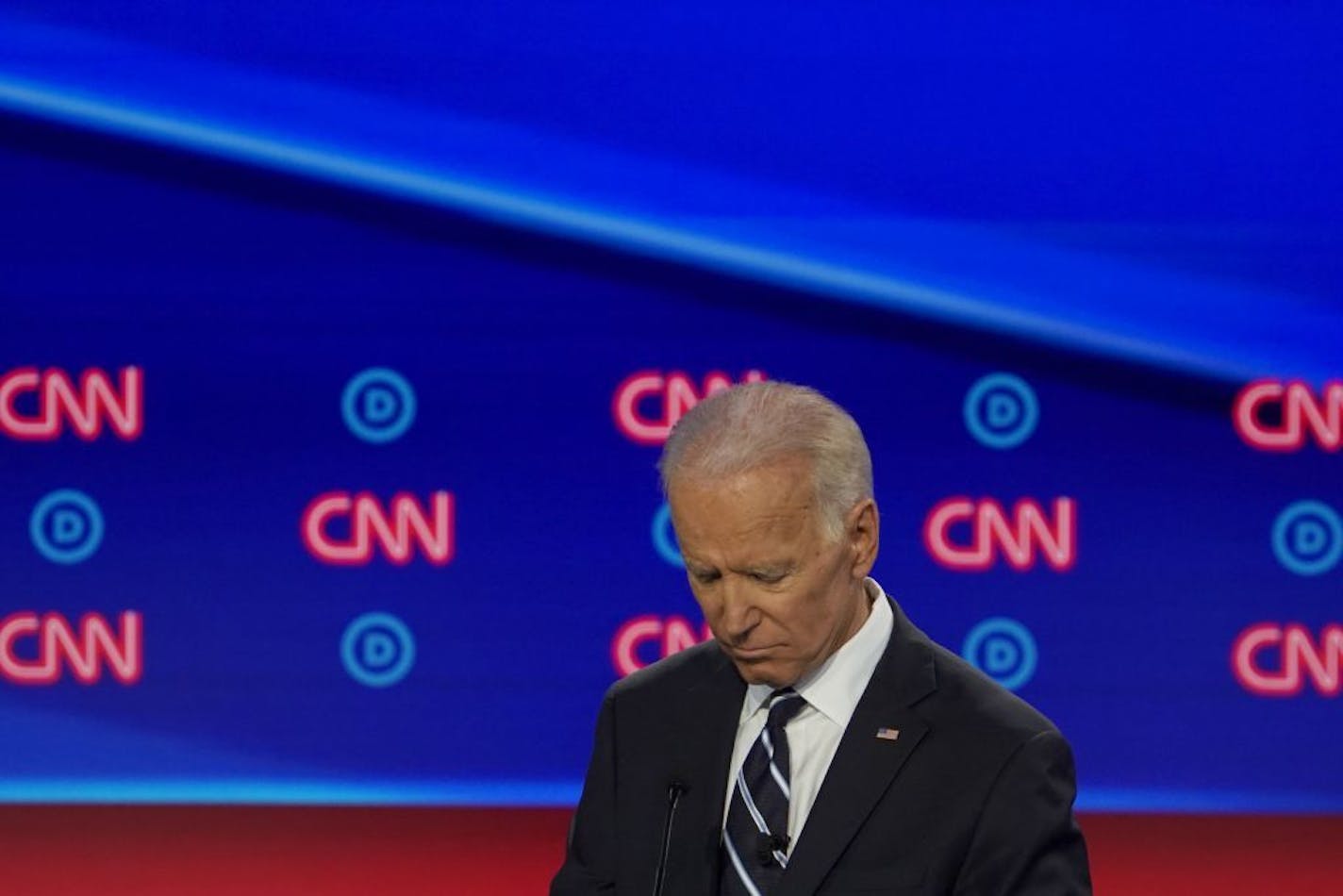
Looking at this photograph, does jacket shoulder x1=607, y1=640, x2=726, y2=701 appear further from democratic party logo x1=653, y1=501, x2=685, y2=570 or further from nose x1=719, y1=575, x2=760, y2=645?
democratic party logo x1=653, y1=501, x2=685, y2=570

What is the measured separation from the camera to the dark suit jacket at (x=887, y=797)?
5.40 ft

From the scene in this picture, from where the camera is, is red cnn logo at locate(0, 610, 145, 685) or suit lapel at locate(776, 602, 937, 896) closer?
suit lapel at locate(776, 602, 937, 896)

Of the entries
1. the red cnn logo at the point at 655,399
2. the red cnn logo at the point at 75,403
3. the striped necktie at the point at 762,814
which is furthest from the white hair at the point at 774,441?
the red cnn logo at the point at 75,403

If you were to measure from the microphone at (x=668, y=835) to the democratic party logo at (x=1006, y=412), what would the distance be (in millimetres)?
1394

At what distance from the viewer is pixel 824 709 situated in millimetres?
1757

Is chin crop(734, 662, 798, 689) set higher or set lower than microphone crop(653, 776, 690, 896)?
higher

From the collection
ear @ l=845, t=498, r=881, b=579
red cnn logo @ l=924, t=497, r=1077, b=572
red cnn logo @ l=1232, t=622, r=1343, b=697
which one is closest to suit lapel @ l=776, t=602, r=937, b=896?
ear @ l=845, t=498, r=881, b=579

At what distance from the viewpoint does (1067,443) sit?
9.89 feet

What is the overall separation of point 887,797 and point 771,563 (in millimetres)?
246

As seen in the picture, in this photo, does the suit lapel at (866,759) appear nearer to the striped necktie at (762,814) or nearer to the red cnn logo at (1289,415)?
the striped necktie at (762,814)

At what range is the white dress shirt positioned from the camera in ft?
5.74

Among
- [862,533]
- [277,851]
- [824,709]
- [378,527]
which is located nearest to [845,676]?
[824,709]

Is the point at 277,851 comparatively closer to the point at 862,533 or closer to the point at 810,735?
the point at 810,735

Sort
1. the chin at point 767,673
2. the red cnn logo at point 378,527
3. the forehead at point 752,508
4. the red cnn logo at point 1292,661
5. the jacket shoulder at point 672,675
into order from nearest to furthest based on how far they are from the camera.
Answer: the forehead at point 752,508 → the chin at point 767,673 → the jacket shoulder at point 672,675 → the red cnn logo at point 1292,661 → the red cnn logo at point 378,527
